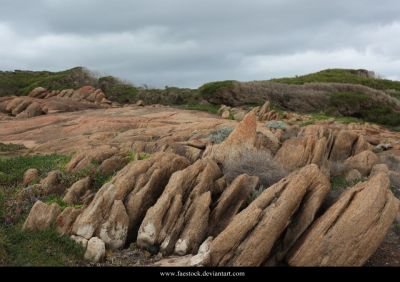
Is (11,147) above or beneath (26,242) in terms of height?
beneath

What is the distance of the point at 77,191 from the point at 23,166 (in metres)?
5.88

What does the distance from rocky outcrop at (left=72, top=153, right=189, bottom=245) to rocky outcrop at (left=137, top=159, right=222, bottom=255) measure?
2.38 feet

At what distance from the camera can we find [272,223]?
14430 mm

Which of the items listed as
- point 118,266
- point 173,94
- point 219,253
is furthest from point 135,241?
point 173,94

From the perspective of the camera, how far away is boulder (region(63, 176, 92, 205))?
17923 mm

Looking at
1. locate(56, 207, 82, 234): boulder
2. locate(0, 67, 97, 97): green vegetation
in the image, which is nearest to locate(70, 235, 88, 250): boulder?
locate(56, 207, 82, 234): boulder

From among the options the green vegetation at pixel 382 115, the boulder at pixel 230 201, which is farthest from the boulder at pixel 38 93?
the boulder at pixel 230 201

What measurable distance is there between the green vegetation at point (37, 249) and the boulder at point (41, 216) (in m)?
0.23

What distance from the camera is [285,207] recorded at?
14.8 metres

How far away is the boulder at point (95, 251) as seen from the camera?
1495cm

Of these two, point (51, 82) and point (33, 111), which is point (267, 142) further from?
point (51, 82)

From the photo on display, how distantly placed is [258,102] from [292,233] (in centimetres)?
4046

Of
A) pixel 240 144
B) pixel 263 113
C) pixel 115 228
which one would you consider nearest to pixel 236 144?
pixel 240 144
